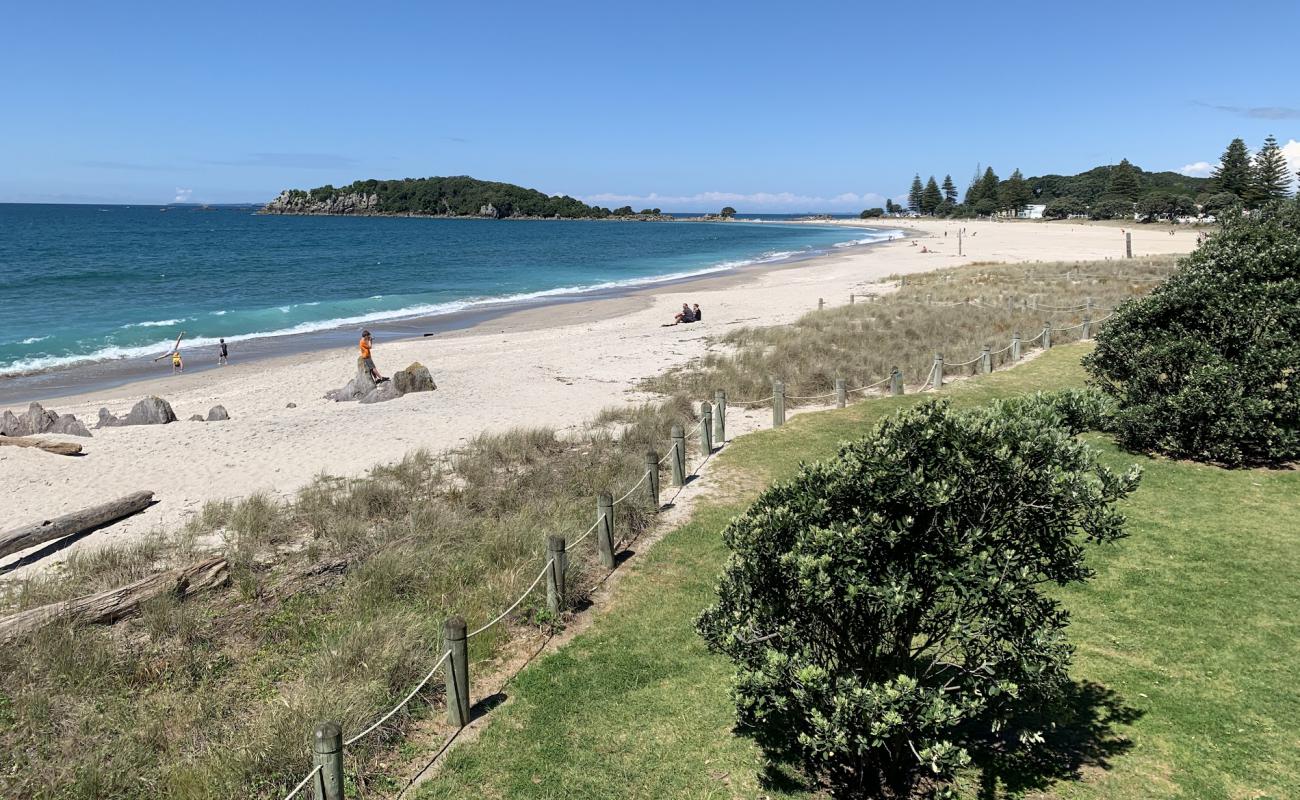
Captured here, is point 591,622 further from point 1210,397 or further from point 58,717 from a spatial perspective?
point 1210,397

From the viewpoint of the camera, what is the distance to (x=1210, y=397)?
10.6 meters

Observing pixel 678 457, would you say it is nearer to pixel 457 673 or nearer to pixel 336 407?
pixel 457 673

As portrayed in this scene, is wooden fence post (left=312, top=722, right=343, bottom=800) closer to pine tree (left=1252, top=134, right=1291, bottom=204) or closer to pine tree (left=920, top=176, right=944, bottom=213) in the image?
pine tree (left=1252, top=134, right=1291, bottom=204)

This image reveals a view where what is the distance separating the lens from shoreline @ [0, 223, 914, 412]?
2339 centimetres

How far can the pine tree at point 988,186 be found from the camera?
152m

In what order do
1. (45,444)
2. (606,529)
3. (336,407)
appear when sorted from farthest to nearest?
1. (336,407)
2. (45,444)
3. (606,529)

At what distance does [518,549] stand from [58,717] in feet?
14.6

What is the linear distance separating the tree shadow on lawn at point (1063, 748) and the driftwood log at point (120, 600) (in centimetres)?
760

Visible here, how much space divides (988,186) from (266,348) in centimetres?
15577

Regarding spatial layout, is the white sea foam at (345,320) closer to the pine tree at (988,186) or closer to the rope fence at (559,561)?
the rope fence at (559,561)

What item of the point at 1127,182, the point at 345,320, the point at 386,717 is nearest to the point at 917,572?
the point at 386,717

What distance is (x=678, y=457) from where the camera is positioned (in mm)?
11539

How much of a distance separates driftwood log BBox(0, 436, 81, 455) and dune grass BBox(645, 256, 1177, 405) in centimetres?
1203

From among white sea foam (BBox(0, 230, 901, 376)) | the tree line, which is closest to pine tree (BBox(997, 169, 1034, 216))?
the tree line
